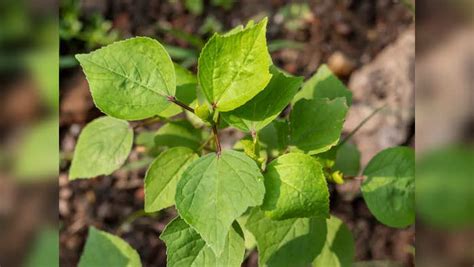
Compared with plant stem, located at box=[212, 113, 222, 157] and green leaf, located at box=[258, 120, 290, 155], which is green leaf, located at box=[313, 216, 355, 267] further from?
plant stem, located at box=[212, 113, 222, 157]

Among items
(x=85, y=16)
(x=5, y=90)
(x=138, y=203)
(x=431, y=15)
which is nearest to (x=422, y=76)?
(x=431, y=15)

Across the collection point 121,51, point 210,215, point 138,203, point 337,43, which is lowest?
point 138,203

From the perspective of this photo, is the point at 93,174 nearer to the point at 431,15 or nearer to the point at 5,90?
the point at 5,90

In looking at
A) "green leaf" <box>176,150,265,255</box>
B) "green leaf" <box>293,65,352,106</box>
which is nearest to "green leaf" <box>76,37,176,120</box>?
"green leaf" <box>176,150,265,255</box>

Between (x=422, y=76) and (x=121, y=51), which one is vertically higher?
(x=422, y=76)

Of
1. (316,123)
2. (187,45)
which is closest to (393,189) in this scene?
(316,123)

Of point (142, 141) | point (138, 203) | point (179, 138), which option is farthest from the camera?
point (138, 203)
